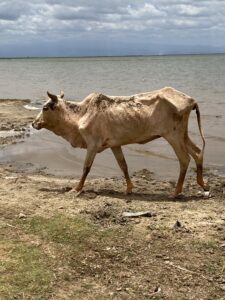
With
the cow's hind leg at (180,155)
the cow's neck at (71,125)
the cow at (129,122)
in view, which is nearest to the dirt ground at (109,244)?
the cow's hind leg at (180,155)

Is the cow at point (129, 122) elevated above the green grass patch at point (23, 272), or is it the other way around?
the cow at point (129, 122)

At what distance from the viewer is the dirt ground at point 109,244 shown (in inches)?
231

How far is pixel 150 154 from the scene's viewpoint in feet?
46.8

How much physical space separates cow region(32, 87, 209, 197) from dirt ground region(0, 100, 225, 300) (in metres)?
0.77

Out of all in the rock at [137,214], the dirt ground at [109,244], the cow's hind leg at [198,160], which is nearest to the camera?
the dirt ground at [109,244]

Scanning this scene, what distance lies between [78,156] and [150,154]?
1.93 m

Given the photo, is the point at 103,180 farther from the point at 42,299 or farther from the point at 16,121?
the point at 16,121

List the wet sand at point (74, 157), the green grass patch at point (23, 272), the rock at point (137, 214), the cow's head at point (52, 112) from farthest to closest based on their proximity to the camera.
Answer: the wet sand at point (74, 157) < the cow's head at point (52, 112) < the rock at point (137, 214) < the green grass patch at point (23, 272)

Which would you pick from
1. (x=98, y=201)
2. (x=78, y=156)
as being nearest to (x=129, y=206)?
(x=98, y=201)

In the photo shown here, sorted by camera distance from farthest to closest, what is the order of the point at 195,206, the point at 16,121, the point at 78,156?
the point at 16,121
the point at 78,156
the point at 195,206

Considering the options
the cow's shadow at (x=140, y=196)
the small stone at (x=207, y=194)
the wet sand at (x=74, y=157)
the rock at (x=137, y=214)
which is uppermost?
the rock at (x=137, y=214)

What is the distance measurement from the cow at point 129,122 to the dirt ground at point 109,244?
2.54 ft

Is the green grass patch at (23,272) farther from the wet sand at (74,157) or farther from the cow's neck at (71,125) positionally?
the wet sand at (74,157)

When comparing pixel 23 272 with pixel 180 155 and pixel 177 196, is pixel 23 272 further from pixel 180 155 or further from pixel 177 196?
pixel 180 155
